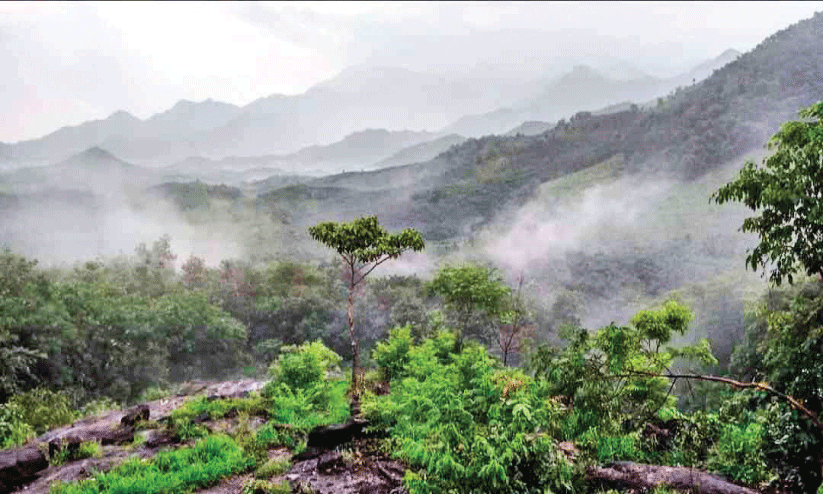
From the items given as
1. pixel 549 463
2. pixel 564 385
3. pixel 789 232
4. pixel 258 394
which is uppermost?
pixel 789 232

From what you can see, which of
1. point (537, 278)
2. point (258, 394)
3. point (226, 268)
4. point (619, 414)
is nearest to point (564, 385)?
point (619, 414)

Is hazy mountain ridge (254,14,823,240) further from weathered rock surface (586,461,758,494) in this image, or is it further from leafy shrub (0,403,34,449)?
weathered rock surface (586,461,758,494)

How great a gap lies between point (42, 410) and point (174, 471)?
40.5 feet

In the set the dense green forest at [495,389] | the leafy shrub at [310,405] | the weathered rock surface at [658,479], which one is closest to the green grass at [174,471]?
the dense green forest at [495,389]

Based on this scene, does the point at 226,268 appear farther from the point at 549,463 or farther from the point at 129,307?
the point at 549,463

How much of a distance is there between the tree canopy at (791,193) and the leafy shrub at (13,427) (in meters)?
19.5

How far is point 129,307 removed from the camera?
116ft

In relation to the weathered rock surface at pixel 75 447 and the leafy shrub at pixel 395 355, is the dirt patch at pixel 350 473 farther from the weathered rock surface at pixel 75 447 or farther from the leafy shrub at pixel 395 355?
the leafy shrub at pixel 395 355

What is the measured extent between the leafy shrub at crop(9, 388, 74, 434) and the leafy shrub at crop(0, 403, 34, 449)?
1.22 feet

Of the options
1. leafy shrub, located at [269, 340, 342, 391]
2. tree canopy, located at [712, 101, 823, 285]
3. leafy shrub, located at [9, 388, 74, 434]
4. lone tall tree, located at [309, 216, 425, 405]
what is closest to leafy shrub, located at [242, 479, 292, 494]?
leafy shrub, located at [269, 340, 342, 391]

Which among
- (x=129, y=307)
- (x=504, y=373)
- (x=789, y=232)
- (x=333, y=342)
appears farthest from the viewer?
(x=333, y=342)

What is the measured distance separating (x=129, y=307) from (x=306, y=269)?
21421mm

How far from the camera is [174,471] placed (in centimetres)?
1139

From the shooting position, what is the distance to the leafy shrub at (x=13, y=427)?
16859mm
